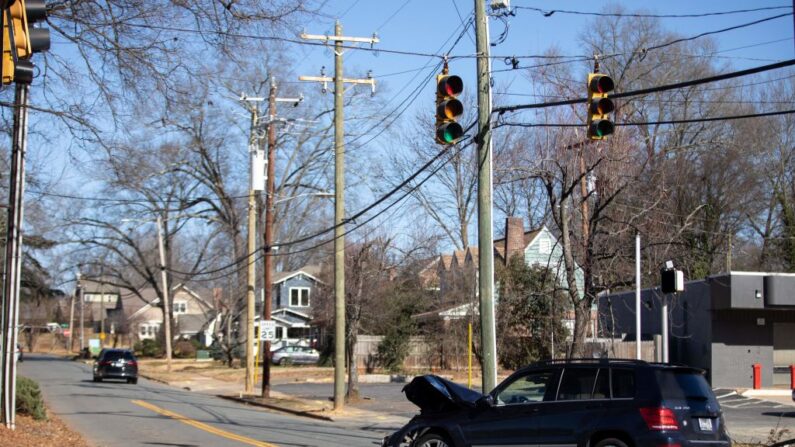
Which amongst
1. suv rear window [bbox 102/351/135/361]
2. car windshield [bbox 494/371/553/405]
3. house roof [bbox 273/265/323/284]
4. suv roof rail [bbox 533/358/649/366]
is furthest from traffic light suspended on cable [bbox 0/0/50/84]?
house roof [bbox 273/265/323/284]

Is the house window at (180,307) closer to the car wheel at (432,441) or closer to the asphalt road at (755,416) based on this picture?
the asphalt road at (755,416)

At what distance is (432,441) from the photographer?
12242 millimetres

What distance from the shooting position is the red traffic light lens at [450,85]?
14242 mm

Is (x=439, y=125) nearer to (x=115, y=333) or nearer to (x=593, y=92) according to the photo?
(x=593, y=92)

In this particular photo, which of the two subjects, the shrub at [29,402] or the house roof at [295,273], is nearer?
the shrub at [29,402]

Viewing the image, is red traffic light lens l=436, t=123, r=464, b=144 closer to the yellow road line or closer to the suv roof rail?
the suv roof rail

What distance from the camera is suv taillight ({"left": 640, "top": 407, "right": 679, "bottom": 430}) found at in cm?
1062

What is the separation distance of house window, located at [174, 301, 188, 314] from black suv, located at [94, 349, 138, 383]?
6595 centimetres

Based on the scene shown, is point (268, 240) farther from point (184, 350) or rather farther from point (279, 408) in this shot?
point (184, 350)

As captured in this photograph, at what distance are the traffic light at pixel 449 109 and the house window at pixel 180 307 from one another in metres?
100

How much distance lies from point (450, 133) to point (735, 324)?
24387 millimetres

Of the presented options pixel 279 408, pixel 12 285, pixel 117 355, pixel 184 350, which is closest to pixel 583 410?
pixel 12 285

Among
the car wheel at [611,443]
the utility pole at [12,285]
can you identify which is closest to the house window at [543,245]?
the utility pole at [12,285]

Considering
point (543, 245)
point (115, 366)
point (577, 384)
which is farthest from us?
point (543, 245)
